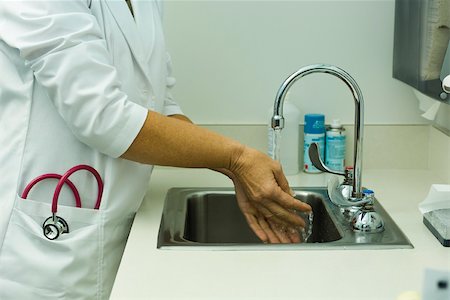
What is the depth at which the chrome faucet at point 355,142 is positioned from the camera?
1538 millimetres

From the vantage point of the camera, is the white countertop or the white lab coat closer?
the white countertop

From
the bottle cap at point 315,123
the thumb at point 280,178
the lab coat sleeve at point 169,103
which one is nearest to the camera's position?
the thumb at point 280,178

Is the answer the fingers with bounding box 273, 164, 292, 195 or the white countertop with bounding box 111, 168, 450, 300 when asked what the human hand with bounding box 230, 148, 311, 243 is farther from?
the white countertop with bounding box 111, 168, 450, 300

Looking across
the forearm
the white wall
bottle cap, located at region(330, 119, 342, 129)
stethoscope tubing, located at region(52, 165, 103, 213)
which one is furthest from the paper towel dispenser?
stethoscope tubing, located at region(52, 165, 103, 213)

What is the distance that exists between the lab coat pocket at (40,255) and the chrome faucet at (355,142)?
0.49m

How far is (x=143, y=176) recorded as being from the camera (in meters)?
1.63

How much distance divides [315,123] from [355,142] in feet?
1.54

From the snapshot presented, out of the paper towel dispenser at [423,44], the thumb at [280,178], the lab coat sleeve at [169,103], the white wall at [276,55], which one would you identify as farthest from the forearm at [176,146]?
the white wall at [276,55]

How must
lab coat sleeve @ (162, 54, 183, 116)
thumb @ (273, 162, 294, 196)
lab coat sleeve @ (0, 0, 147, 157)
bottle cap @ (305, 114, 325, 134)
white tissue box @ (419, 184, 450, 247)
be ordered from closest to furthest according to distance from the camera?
Answer: lab coat sleeve @ (0, 0, 147, 157), white tissue box @ (419, 184, 450, 247), thumb @ (273, 162, 294, 196), lab coat sleeve @ (162, 54, 183, 116), bottle cap @ (305, 114, 325, 134)

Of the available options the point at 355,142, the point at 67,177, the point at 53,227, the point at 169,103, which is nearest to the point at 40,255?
the point at 53,227

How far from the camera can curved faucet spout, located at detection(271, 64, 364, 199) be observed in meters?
1.54

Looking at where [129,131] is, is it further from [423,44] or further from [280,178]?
[423,44]

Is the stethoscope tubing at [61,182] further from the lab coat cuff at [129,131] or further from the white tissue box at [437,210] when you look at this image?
the white tissue box at [437,210]

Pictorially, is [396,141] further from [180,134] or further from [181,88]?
[180,134]
